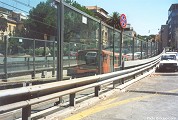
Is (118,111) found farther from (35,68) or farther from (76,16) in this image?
(35,68)

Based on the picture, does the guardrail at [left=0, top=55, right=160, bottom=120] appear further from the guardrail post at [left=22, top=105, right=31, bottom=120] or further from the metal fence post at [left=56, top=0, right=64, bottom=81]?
the metal fence post at [left=56, top=0, right=64, bottom=81]

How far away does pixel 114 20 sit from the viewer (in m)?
111

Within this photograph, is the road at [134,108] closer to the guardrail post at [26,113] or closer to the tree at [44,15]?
the guardrail post at [26,113]

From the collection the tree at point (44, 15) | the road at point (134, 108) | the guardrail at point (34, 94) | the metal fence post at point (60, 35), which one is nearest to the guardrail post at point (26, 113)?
the guardrail at point (34, 94)

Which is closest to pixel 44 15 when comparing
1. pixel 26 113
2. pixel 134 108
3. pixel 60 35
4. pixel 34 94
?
pixel 60 35

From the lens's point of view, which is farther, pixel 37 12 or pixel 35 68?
pixel 35 68

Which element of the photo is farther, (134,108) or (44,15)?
(134,108)

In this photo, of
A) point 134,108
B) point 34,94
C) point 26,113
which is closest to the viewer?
point 26,113

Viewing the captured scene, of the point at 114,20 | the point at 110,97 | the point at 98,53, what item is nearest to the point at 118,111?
the point at 110,97

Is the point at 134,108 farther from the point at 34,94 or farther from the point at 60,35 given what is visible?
the point at 34,94

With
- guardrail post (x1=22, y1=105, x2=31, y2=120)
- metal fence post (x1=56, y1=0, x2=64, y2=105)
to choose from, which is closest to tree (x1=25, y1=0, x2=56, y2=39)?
metal fence post (x1=56, y1=0, x2=64, y2=105)

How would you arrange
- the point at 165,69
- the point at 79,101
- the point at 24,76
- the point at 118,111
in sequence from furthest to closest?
the point at 165,69 → the point at 24,76 → the point at 79,101 → the point at 118,111

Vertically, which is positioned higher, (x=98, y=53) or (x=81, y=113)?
(x=98, y=53)

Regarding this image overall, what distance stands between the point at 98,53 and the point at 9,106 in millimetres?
5022
